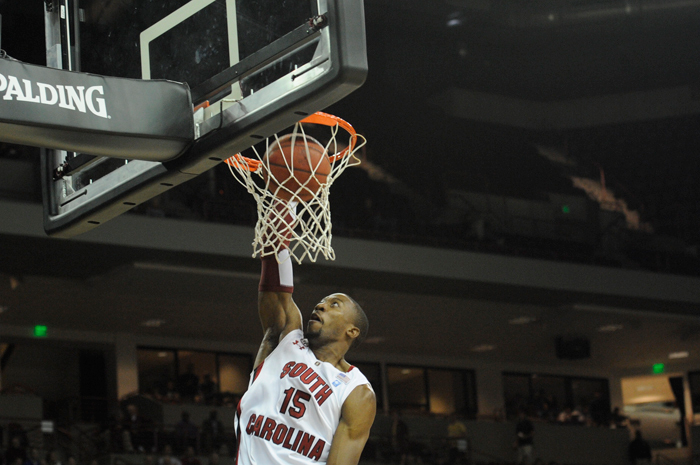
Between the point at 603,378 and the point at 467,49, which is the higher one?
the point at 467,49

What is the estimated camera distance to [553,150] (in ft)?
68.2

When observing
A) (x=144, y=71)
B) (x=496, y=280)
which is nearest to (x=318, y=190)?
(x=144, y=71)

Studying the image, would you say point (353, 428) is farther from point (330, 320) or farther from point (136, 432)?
point (136, 432)

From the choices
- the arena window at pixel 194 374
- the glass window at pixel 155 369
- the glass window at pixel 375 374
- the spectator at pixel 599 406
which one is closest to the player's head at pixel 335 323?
the arena window at pixel 194 374

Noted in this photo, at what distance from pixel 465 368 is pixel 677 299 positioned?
6.95m

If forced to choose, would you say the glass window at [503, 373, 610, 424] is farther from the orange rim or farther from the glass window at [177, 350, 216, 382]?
the orange rim

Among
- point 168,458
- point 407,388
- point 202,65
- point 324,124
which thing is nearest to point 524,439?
point 407,388

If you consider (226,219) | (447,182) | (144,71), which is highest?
(447,182)

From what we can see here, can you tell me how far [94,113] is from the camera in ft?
10.9

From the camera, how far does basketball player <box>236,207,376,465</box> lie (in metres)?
4.33

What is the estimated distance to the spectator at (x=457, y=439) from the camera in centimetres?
1836

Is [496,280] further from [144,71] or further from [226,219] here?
[144,71]

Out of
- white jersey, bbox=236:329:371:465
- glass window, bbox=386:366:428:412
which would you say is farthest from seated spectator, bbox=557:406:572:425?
white jersey, bbox=236:329:371:465

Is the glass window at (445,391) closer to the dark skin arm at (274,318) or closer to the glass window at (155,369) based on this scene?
the glass window at (155,369)
